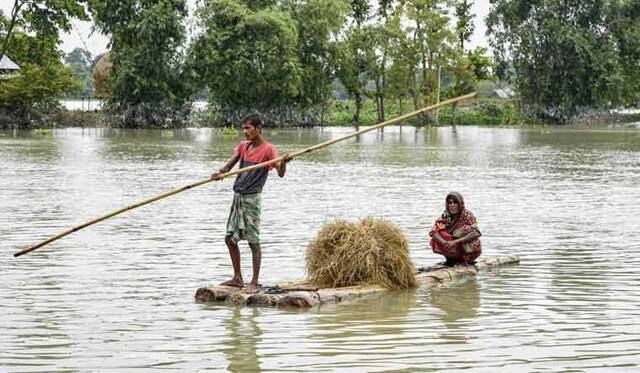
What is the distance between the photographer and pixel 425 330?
8.31m

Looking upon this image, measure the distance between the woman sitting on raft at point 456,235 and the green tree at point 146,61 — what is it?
5063 cm

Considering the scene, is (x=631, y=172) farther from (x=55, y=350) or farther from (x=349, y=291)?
(x=55, y=350)

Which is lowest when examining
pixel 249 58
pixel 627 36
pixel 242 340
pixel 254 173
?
pixel 242 340

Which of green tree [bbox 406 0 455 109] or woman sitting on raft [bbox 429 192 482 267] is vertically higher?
green tree [bbox 406 0 455 109]

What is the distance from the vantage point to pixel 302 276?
36.1ft

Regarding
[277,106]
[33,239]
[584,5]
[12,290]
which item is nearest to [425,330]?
[12,290]

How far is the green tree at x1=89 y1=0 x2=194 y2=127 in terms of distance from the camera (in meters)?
61.1

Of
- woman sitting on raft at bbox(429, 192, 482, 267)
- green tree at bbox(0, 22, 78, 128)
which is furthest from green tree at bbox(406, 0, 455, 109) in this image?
woman sitting on raft at bbox(429, 192, 482, 267)

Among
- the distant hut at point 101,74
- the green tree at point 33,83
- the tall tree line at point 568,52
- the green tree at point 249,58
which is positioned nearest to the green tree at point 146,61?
the green tree at point 249,58

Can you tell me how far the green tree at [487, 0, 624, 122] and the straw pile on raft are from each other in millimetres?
58075

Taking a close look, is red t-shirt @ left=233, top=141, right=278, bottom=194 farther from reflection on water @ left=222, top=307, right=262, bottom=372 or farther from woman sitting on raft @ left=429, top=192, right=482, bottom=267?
woman sitting on raft @ left=429, top=192, right=482, bottom=267

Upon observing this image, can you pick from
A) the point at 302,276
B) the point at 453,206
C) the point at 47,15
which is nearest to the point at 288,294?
the point at 302,276

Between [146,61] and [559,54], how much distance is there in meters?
23.3

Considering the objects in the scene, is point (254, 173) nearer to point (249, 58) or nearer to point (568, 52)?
point (249, 58)
